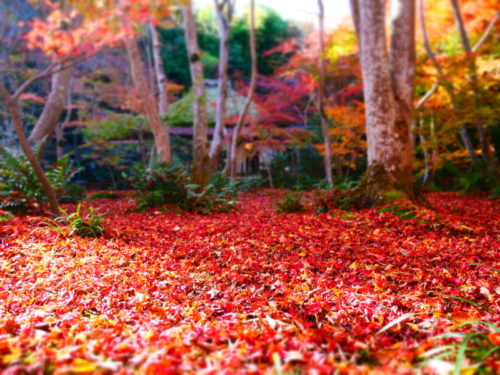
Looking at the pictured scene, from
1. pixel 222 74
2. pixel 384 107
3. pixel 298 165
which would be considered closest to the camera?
pixel 384 107

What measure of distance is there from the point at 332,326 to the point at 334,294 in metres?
0.42

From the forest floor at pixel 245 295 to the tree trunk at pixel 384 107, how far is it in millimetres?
705

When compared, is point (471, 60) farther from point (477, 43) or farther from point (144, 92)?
point (144, 92)

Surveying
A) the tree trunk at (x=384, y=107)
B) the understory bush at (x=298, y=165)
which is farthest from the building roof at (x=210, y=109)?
the tree trunk at (x=384, y=107)

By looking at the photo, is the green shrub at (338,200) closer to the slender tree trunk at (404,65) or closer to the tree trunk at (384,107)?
the tree trunk at (384,107)

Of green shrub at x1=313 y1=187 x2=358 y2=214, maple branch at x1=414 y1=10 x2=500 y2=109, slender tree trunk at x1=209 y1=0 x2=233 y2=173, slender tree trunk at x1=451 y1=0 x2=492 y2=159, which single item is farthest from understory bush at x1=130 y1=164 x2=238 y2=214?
slender tree trunk at x1=451 y1=0 x2=492 y2=159

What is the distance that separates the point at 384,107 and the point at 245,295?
11.0 ft

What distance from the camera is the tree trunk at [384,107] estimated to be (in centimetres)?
430

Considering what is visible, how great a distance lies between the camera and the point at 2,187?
489cm

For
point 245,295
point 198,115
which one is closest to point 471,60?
point 198,115

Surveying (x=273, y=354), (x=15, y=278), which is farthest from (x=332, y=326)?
(x=15, y=278)

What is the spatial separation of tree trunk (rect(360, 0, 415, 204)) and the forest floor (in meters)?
0.70

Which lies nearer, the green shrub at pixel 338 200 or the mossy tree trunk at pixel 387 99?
the mossy tree trunk at pixel 387 99

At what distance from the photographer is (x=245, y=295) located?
189 cm
